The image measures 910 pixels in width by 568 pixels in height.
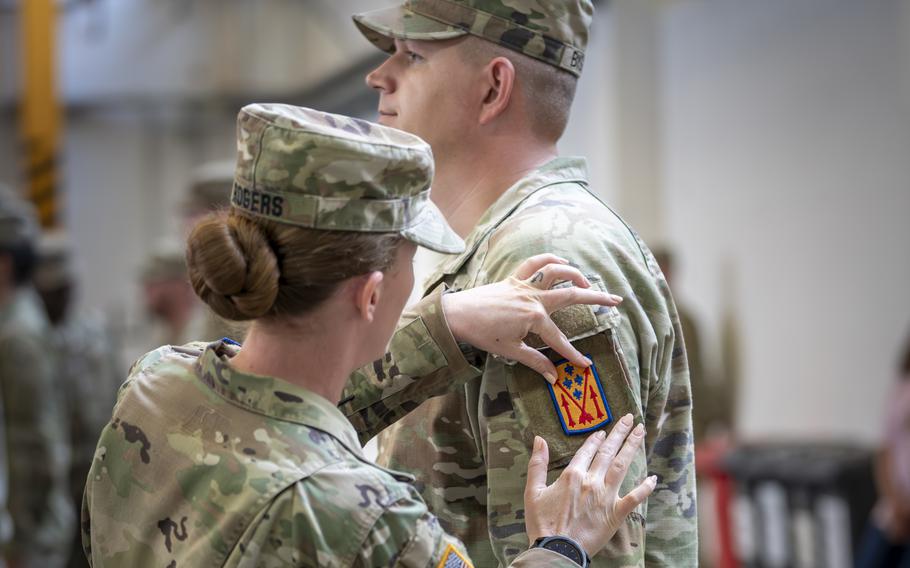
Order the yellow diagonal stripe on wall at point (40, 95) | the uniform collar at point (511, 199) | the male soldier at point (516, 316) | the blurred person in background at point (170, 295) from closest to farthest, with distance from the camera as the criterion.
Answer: the male soldier at point (516, 316), the uniform collar at point (511, 199), the blurred person in background at point (170, 295), the yellow diagonal stripe on wall at point (40, 95)

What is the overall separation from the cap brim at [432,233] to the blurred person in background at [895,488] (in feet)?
10.8

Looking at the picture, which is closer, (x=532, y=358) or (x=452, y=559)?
(x=452, y=559)

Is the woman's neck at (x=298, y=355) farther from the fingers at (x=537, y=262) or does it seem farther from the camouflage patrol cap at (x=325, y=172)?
the fingers at (x=537, y=262)

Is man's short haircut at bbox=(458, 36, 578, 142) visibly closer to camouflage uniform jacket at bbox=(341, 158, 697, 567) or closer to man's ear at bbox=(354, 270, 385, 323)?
camouflage uniform jacket at bbox=(341, 158, 697, 567)

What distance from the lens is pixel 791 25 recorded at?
646 cm

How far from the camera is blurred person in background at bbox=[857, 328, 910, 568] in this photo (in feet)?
14.7

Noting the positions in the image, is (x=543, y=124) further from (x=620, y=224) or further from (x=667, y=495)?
(x=667, y=495)

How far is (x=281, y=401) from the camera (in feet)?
4.80

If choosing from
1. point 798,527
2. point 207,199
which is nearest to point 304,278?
point 207,199

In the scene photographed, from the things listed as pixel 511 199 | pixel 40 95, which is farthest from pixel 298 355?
pixel 40 95

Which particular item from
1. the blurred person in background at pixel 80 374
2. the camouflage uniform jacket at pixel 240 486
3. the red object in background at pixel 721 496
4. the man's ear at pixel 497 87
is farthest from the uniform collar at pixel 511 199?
the red object in background at pixel 721 496

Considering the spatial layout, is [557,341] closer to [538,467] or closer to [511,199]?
[538,467]

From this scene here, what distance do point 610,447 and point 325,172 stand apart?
1.74ft

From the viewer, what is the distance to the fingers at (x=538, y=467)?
1627 millimetres
